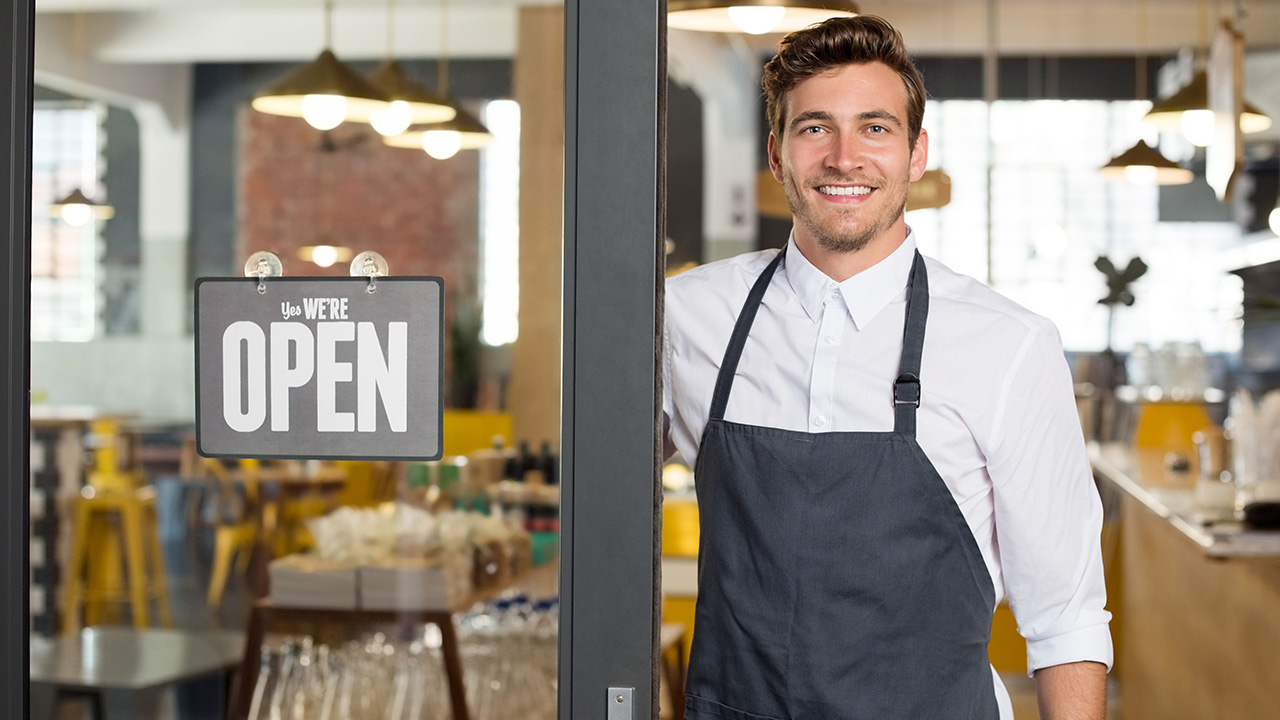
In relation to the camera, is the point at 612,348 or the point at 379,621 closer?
the point at 612,348

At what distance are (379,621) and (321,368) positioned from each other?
9.19ft

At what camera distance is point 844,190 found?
4.57 ft

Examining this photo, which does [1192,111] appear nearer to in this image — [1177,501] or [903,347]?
[1177,501]

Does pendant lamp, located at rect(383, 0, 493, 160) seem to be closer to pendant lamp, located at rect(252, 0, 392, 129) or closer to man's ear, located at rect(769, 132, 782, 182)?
pendant lamp, located at rect(252, 0, 392, 129)

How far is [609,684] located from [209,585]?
509cm

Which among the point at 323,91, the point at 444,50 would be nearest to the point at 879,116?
the point at 323,91

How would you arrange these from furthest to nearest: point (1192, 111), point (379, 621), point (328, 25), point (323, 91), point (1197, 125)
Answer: point (328, 25)
point (1197, 125)
point (1192, 111)
point (379, 621)
point (323, 91)

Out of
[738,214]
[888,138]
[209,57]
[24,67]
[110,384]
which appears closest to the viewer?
[24,67]

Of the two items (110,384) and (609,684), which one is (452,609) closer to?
(609,684)

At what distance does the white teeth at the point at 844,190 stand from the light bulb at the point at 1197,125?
3734 mm

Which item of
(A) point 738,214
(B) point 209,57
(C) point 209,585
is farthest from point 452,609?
(A) point 738,214

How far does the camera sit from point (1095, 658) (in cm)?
146

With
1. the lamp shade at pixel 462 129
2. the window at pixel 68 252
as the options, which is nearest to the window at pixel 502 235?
the lamp shade at pixel 462 129

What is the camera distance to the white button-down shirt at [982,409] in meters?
1.45
